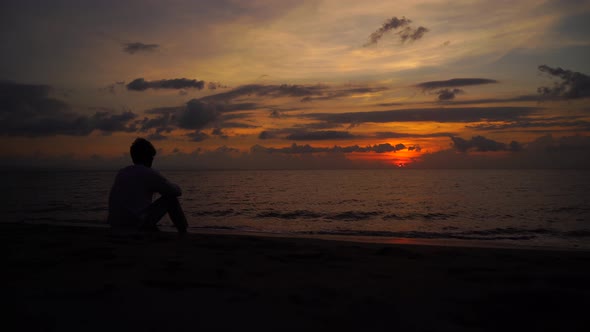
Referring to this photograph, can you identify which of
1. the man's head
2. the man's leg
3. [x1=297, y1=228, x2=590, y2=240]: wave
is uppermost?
the man's head

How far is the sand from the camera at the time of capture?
2.54 meters

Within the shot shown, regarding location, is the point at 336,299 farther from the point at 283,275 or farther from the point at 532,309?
the point at 532,309

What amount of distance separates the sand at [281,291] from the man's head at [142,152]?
1.88 m

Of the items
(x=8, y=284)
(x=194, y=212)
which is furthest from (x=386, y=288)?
(x=194, y=212)

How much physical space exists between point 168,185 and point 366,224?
10.1 m

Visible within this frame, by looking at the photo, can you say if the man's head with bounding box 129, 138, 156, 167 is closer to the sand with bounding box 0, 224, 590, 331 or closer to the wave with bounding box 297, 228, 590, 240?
the sand with bounding box 0, 224, 590, 331

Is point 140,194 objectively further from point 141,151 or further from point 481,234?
point 481,234

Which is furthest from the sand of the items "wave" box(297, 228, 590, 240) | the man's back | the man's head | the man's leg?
"wave" box(297, 228, 590, 240)

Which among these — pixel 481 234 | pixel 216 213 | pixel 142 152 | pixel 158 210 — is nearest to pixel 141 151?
pixel 142 152

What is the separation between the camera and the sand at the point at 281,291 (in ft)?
8.35

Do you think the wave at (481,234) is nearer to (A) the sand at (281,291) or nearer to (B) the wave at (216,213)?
(B) the wave at (216,213)

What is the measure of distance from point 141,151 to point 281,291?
4389 millimetres

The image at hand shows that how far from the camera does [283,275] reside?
3840mm

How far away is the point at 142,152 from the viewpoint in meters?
6.55
